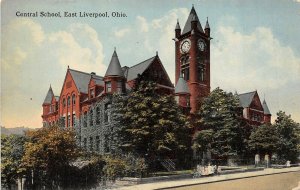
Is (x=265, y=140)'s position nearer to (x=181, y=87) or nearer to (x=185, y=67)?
(x=181, y=87)

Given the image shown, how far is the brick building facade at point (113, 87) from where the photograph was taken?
29156 millimetres

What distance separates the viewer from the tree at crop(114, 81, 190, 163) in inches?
959

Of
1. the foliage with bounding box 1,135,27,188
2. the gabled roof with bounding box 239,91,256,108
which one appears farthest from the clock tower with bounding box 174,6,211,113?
the foliage with bounding box 1,135,27,188

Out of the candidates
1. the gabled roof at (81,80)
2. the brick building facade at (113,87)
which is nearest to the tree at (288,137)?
the brick building facade at (113,87)

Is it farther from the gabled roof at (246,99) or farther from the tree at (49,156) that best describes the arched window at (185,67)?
the tree at (49,156)

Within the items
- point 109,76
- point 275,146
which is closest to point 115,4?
point 109,76

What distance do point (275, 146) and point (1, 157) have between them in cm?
3196

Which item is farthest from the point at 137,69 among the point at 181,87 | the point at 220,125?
the point at 220,125

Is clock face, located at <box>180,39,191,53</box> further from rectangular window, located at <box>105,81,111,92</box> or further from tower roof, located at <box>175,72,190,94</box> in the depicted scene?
rectangular window, located at <box>105,81,111,92</box>

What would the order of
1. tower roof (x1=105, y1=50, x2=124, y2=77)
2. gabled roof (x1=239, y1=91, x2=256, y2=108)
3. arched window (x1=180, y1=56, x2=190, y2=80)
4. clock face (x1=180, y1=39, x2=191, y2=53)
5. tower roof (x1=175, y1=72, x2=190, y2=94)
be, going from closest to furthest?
1. tower roof (x1=105, y1=50, x2=124, y2=77)
2. tower roof (x1=175, y1=72, x2=190, y2=94)
3. clock face (x1=180, y1=39, x2=191, y2=53)
4. arched window (x1=180, y1=56, x2=190, y2=80)
5. gabled roof (x1=239, y1=91, x2=256, y2=108)

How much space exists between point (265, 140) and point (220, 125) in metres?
6.81

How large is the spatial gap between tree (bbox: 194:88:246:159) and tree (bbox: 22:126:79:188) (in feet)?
67.4

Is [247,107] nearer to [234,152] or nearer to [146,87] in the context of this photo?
[234,152]

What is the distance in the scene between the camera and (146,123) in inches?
957
